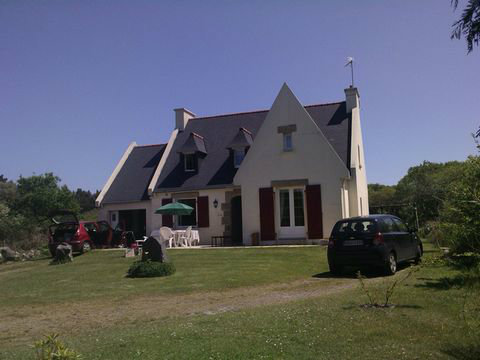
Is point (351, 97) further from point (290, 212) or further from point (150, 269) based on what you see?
point (150, 269)

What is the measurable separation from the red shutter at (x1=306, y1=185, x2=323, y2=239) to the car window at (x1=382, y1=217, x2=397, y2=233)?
7.32 meters

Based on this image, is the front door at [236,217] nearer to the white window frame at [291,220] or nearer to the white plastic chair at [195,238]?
the white plastic chair at [195,238]

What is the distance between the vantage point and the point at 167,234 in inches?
827

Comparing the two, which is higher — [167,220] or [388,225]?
[167,220]

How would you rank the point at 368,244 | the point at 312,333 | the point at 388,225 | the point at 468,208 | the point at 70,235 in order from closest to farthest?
1. the point at 312,333
2. the point at 468,208
3. the point at 368,244
4. the point at 388,225
5. the point at 70,235

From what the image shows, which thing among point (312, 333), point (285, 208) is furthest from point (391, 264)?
point (285, 208)

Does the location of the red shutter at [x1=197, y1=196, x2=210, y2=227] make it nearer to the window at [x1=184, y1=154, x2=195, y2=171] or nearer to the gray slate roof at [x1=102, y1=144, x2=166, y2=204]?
the window at [x1=184, y1=154, x2=195, y2=171]

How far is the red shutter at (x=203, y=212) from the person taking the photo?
937 inches

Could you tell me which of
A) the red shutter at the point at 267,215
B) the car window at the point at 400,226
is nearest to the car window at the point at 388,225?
the car window at the point at 400,226

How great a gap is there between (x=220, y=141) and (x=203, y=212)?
479cm

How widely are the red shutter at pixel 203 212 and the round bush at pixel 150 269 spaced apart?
9689 millimetres

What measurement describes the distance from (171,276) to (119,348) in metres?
7.76

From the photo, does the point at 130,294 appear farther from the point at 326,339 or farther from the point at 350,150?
the point at 350,150

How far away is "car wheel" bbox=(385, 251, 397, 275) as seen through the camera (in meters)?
12.0
